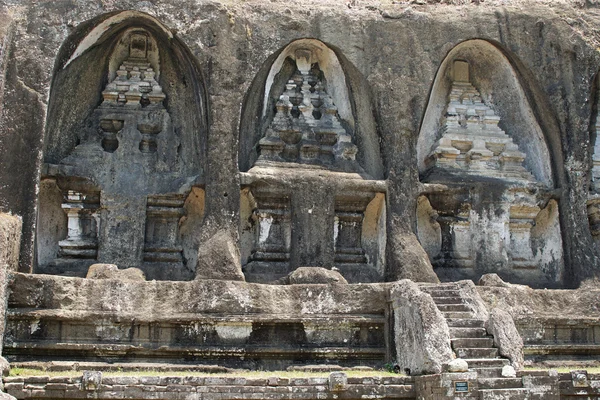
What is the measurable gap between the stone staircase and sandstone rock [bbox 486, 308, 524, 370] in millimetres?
89

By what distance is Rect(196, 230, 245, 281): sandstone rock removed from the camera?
12320 mm

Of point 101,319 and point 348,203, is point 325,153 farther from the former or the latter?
point 101,319

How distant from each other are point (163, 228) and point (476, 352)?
6.01 m

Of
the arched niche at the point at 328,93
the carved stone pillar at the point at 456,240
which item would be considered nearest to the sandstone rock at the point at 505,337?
the carved stone pillar at the point at 456,240

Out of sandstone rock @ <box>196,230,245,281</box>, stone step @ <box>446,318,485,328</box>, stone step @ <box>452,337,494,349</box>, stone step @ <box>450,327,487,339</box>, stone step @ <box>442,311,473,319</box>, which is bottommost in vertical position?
stone step @ <box>452,337,494,349</box>

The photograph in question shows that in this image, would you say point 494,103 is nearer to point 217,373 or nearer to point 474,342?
point 474,342

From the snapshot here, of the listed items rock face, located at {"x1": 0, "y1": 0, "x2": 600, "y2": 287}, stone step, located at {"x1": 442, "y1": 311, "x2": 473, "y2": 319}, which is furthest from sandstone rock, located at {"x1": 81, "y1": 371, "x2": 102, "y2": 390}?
stone step, located at {"x1": 442, "y1": 311, "x2": 473, "y2": 319}

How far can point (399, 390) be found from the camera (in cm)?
1008

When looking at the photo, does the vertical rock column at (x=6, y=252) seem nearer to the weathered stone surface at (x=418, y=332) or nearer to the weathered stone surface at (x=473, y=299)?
the weathered stone surface at (x=418, y=332)

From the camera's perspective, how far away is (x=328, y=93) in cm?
1496

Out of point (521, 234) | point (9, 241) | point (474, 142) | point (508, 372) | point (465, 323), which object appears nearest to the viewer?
point (508, 372)

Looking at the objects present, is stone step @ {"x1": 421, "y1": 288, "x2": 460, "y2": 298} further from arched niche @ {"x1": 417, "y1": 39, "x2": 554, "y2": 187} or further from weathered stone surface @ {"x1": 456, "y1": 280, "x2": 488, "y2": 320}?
arched niche @ {"x1": 417, "y1": 39, "x2": 554, "y2": 187}

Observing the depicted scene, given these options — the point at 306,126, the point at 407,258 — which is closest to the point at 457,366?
the point at 407,258

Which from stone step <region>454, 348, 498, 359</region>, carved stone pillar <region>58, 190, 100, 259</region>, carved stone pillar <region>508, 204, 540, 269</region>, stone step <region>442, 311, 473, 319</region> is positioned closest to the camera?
stone step <region>454, 348, 498, 359</region>
